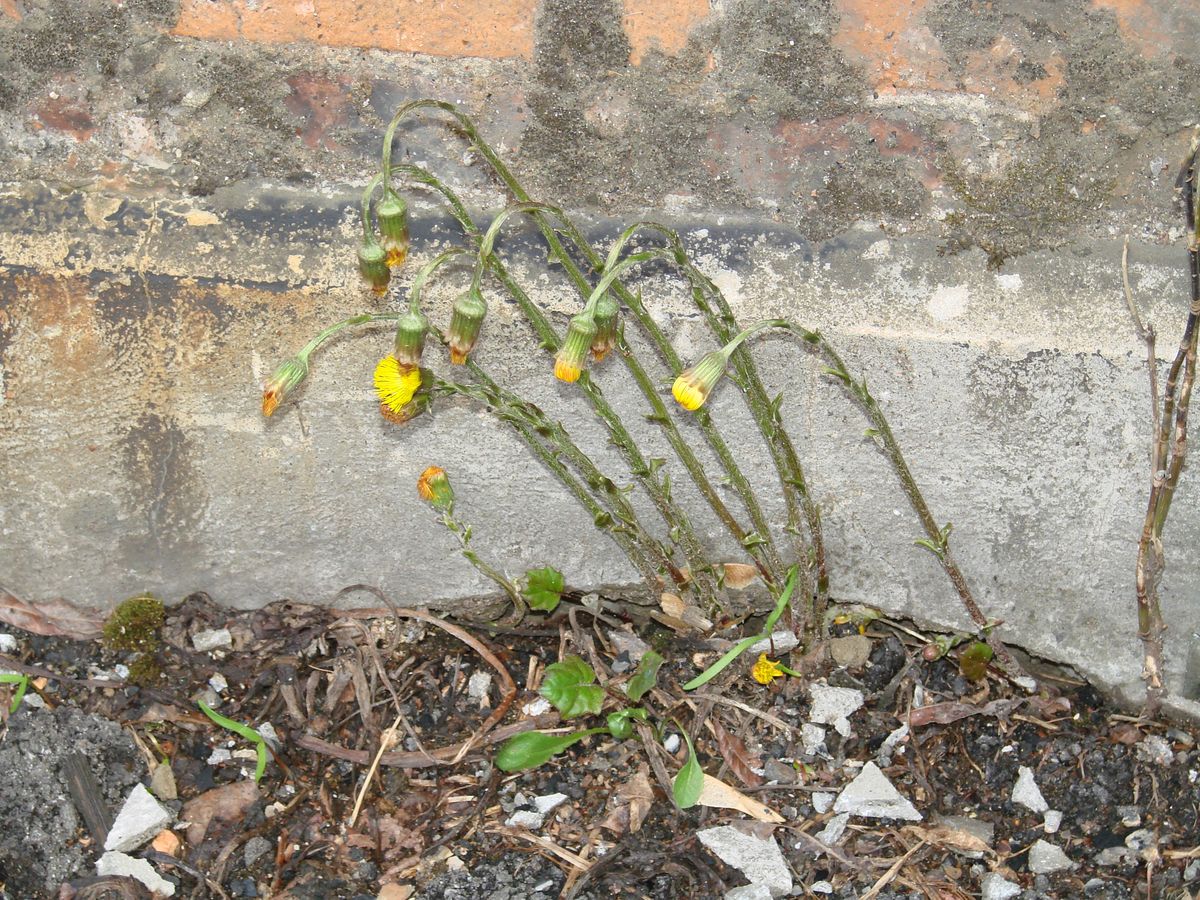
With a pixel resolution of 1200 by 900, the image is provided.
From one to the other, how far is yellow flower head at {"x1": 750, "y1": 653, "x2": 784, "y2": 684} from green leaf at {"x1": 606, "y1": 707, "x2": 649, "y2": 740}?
0.22 metres

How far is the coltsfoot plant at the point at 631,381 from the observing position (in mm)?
1813

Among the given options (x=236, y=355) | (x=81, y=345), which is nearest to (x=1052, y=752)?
(x=236, y=355)

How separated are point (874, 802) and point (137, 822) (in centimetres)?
126

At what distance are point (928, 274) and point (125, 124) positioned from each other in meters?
1.46

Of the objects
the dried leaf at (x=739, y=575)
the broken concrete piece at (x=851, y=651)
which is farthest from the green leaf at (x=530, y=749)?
the broken concrete piece at (x=851, y=651)

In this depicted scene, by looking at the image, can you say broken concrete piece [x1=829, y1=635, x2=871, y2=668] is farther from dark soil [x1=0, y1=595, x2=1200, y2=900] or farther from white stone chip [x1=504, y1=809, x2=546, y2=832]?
white stone chip [x1=504, y1=809, x2=546, y2=832]

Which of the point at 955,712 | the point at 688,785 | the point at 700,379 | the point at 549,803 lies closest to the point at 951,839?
the point at 955,712

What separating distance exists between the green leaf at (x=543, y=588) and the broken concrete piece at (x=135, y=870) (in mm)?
773

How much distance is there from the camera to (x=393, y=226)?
1852 mm

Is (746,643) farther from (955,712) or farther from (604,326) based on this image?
(604,326)

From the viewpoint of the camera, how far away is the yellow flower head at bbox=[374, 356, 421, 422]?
1.87 metres

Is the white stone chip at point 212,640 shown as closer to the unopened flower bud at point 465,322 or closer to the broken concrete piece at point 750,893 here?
the unopened flower bud at point 465,322

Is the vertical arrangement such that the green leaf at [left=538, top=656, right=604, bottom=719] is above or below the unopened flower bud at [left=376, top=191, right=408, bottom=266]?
below

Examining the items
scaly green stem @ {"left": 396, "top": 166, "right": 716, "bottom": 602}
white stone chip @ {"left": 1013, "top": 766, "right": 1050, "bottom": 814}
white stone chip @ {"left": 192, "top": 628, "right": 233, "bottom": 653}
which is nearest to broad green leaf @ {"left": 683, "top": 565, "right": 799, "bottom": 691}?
scaly green stem @ {"left": 396, "top": 166, "right": 716, "bottom": 602}
